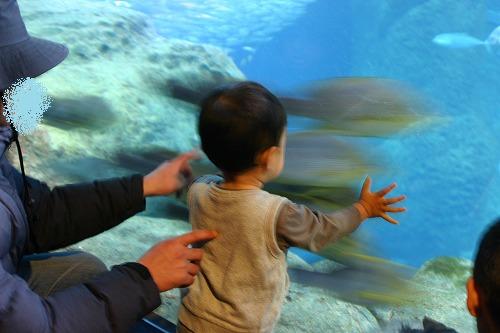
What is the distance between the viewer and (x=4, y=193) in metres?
1.17

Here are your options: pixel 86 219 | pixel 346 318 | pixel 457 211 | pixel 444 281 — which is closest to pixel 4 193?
pixel 86 219

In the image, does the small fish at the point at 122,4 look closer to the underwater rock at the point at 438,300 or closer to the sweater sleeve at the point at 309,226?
the underwater rock at the point at 438,300

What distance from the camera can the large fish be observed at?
6.14 ft

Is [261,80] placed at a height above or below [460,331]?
above

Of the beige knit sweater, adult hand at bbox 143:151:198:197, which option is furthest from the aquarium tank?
the beige knit sweater

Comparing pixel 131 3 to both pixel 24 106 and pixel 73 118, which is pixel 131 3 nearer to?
pixel 73 118

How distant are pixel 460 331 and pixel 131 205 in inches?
41.0

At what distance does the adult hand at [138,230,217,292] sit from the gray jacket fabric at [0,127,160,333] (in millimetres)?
24

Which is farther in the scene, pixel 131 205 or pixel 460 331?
pixel 460 331

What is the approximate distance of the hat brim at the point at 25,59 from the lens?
1.13 meters

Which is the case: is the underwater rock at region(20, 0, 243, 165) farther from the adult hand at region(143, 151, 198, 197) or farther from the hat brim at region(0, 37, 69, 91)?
the hat brim at region(0, 37, 69, 91)

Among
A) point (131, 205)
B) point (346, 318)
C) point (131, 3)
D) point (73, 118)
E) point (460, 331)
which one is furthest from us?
point (131, 3)

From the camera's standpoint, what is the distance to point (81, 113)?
2.55 metres

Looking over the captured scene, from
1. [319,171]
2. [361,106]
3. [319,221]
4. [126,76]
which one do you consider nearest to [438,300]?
[319,171]
